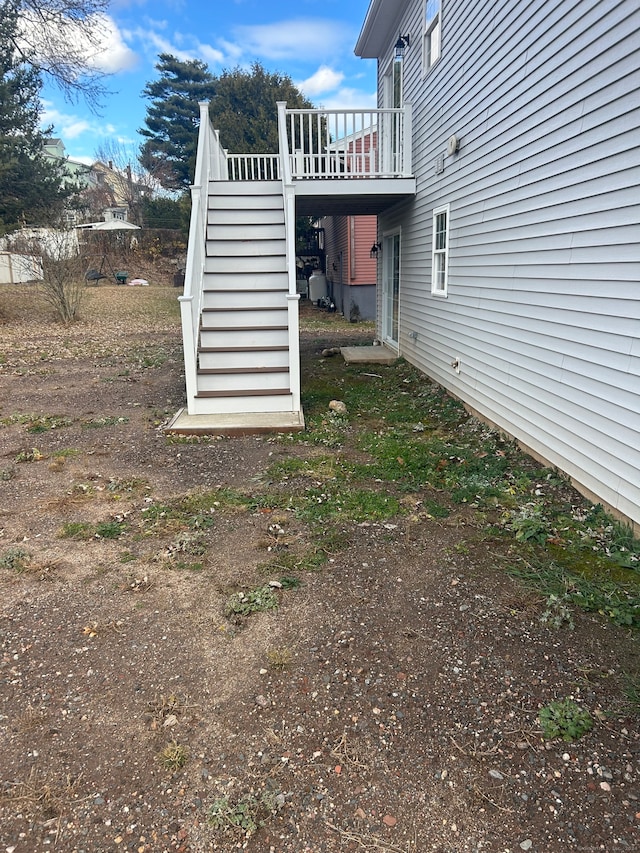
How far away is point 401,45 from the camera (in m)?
8.34

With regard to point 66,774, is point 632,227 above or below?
above

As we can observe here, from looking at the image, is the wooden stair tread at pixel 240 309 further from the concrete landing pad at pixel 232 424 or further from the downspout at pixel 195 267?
the concrete landing pad at pixel 232 424

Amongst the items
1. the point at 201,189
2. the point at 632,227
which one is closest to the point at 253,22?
the point at 201,189

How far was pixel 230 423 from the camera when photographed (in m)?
5.31

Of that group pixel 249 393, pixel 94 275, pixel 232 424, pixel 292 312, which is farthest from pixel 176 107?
pixel 232 424

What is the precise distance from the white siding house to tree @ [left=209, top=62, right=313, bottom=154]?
11890 millimetres

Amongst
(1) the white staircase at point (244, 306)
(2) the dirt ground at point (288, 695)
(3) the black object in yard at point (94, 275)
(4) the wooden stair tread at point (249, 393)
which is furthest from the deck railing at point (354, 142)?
(3) the black object in yard at point (94, 275)

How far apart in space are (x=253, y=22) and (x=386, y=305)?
16.6 metres

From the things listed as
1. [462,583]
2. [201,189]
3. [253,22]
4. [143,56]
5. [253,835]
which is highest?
[143,56]

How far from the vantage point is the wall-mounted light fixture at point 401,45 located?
26.8 ft

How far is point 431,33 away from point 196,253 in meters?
4.43

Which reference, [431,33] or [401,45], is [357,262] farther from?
[431,33]

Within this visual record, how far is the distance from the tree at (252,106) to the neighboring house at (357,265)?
4.50m

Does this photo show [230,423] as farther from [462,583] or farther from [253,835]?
[253,835]
